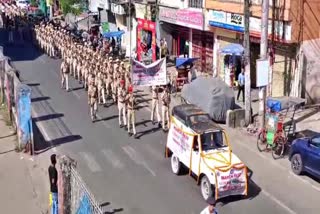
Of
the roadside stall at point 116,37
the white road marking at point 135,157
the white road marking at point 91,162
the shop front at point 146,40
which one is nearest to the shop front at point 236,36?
the shop front at point 146,40

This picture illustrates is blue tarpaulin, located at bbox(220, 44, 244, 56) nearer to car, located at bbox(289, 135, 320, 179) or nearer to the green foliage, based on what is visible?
car, located at bbox(289, 135, 320, 179)

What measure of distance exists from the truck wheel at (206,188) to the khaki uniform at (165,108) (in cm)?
598

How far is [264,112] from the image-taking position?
2009 centimetres

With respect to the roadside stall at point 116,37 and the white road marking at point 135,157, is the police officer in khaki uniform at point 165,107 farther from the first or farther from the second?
the roadside stall at point 116,37

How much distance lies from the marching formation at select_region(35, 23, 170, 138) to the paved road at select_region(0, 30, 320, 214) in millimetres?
592

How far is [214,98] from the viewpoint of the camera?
22.0 meters

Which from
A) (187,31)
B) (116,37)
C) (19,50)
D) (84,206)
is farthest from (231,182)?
(19,50)

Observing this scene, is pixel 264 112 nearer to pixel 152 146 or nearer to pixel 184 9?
pixel 152 146

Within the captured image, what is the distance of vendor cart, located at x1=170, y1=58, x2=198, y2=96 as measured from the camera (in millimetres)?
27641

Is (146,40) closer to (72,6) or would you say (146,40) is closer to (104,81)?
(72,6)

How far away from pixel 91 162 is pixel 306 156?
6.66m

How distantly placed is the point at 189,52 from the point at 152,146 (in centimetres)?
1549

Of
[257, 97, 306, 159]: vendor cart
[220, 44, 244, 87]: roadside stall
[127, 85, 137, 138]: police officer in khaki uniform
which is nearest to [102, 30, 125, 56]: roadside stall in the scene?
[220, 44, 244, 87]: roadside stall

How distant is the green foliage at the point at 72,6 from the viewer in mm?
47094
